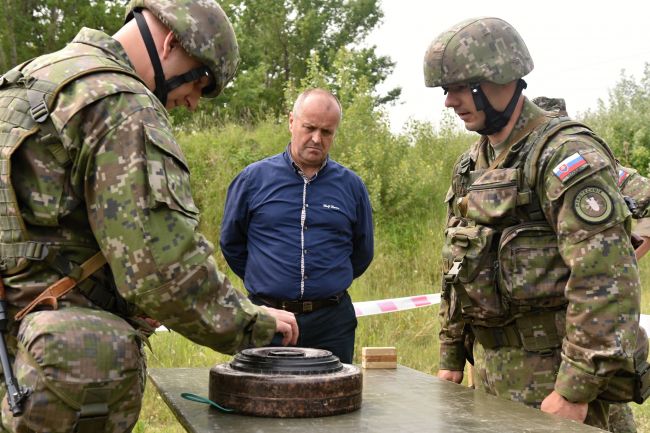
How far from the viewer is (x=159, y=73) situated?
3084 mm

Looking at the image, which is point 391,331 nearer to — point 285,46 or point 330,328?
point 330,328

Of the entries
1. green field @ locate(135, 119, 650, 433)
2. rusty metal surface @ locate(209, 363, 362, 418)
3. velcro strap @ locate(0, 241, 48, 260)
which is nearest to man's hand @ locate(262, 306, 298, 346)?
rusty metal surface @ locate(209, 363, 362, 418)

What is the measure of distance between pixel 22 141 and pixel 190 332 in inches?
32.1

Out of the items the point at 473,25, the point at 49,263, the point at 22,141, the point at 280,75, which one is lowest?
the point at 49,263

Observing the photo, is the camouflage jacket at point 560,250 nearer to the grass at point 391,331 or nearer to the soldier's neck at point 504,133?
the soldier's neck at point 504,133

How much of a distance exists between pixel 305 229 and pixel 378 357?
133 centimetres

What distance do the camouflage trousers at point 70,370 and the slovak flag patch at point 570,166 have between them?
1856 mm

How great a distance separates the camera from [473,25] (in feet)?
13.4

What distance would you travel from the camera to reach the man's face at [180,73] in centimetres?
309

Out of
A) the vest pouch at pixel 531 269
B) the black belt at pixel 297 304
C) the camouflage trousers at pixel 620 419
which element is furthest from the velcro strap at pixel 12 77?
the camouflage trousers at pixel 620 419

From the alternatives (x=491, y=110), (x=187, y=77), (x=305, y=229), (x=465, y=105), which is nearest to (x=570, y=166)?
(x=491, y=110)

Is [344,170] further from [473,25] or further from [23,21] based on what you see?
[23,21]

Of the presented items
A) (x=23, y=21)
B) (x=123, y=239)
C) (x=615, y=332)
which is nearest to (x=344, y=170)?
(x=615, y=332)

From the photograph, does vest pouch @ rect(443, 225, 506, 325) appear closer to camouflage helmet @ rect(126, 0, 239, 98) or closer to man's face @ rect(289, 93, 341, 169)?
camouflage helmet @ rect(126, 0, 239, 98)
